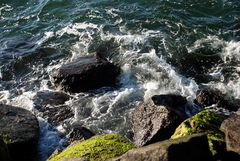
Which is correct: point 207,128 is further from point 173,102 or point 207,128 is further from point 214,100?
point 214,100

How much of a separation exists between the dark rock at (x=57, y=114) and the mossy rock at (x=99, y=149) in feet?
13.5

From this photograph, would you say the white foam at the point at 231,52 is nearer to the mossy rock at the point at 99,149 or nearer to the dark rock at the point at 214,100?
the dark rock at the point at 214,100

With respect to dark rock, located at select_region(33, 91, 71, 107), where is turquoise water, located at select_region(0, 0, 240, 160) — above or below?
above

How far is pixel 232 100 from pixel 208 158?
256 inches

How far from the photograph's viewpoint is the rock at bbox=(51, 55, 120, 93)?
13367 mm

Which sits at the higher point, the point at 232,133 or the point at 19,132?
the point at 232,133

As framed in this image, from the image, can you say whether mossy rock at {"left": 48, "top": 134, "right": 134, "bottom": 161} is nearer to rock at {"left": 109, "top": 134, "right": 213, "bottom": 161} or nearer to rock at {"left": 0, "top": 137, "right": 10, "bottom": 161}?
rock at {"left": 0, "top": 137, "right": 10, "bottom": 161}

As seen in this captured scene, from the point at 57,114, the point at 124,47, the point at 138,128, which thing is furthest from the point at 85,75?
the point at 138,128

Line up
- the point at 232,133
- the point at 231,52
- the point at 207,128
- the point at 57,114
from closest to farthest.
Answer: the point at 232,133 < the point at 207,128 < the point at 57,114 < the point at 231,52

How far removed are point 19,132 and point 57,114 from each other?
2083mm

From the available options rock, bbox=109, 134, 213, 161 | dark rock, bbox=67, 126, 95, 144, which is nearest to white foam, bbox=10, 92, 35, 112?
dark rock, bbox=67, 126, 95, 144

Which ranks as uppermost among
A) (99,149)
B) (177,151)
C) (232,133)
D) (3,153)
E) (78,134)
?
(177,151)

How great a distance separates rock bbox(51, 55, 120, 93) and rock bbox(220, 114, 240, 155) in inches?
269

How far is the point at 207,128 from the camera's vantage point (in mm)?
7746
